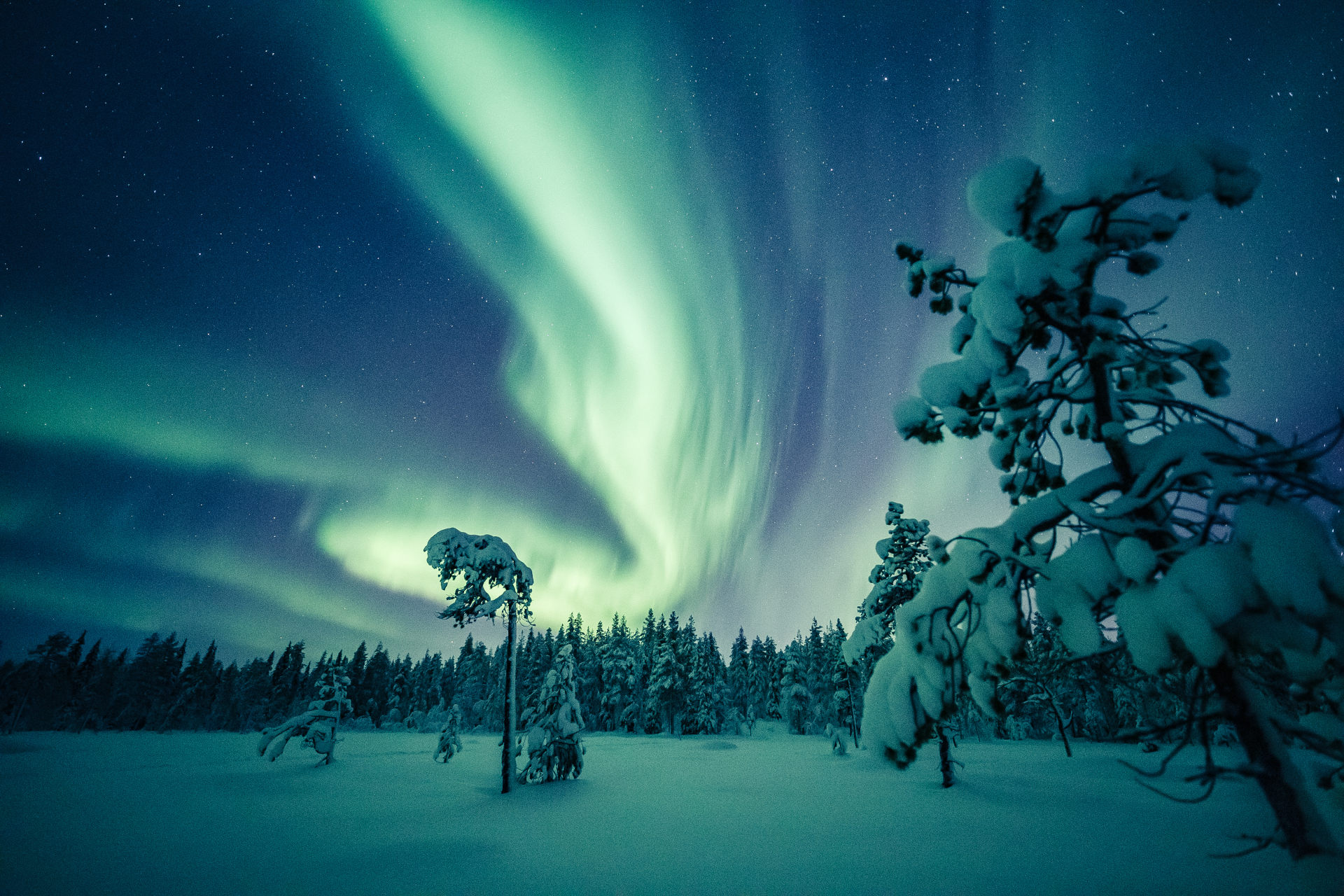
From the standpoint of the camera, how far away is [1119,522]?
155 inches

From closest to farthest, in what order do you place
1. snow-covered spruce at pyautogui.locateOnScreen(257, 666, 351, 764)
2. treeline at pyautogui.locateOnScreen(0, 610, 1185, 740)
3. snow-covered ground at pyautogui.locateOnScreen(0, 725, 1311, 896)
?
1. snow-covered ground at pyautogui.locateOnScreen(0, 725, 1311, 896)
2. snow-covered spruce at pyautogui.locateOnScreen(257, 666, 351, 764)
3. treeline at pyautogui.locateOnScreen(0, 610, 1185, 740)

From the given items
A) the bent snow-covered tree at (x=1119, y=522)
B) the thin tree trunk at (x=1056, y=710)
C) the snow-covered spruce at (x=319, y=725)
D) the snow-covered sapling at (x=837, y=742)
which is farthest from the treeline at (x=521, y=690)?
the bent snow-covered tree at (x=1119, y=522)

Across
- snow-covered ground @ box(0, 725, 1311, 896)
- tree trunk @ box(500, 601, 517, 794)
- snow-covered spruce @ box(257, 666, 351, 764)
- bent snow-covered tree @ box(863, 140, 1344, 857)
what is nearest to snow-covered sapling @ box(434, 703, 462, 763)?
snow-covered ground @ box(0, 725, 1311, 896)

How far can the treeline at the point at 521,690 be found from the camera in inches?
2108

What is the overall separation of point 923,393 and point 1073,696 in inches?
2316

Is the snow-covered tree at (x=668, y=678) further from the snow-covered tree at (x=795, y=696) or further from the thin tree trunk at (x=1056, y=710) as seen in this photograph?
the thin tree trunk at (x=1056, y=710)

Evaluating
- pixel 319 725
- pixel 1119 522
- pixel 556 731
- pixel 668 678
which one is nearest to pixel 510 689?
pixel 556 731

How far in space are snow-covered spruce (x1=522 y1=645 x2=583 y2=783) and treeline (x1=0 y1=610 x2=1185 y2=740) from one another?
92.6 ft

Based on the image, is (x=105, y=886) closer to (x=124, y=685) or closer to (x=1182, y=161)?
(x=1182, y=161)

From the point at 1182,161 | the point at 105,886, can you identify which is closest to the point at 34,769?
the point at 105,886

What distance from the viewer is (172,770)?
24484mm

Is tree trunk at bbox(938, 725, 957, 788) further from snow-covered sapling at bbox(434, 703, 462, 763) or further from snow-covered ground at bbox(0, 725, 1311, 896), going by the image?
snow-covered sapling at bbox(434, 703, 462, 763)

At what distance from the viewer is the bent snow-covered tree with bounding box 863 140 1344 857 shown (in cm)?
312

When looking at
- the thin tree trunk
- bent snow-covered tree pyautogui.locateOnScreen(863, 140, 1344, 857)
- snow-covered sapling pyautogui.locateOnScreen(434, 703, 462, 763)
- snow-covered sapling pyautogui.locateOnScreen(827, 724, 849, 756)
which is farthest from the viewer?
snow-covered sapling pyautogui.locateOnScreen(827, 724, 849, 756)
